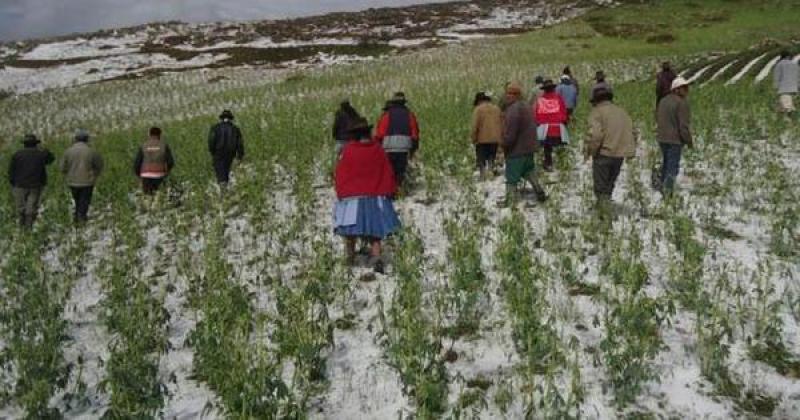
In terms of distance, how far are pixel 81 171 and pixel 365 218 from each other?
7.04m

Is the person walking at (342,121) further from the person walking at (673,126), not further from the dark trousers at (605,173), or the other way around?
the person walking at (673,126)

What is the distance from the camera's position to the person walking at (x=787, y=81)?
18.0 metres

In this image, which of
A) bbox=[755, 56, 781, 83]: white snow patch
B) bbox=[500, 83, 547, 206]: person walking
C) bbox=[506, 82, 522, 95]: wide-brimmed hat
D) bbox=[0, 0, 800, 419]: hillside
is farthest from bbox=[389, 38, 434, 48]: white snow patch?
bbox=[500, 83, 547, 206]: person walking

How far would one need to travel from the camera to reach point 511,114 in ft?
36.2

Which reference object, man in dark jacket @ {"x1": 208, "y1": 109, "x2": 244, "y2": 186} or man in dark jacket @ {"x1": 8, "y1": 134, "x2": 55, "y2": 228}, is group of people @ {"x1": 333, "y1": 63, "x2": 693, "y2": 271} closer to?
man in dark jacket @ {"x1": 208, "y1": 109, "x2": 244, "y2": 186}

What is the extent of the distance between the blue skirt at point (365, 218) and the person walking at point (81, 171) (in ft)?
21.6

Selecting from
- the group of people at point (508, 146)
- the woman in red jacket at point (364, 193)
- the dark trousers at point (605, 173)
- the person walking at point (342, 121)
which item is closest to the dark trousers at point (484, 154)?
the group of people at point (508, 146)

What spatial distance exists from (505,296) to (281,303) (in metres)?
2.46

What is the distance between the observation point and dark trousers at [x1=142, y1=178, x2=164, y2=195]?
14094 mm

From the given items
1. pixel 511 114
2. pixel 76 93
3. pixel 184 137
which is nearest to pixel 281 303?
pixel 511 114

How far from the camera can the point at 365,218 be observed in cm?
881

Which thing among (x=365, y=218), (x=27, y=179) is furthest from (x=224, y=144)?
(x=365, y=218)

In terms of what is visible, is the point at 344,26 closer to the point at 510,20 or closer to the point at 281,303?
the point at 510,20

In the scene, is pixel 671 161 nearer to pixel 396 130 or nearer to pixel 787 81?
pixel 396 130
